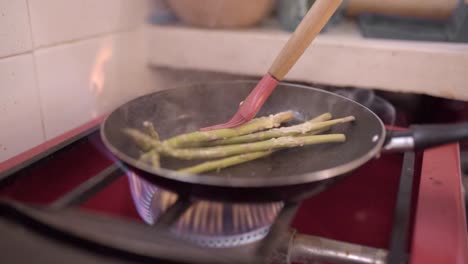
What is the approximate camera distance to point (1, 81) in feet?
1.92

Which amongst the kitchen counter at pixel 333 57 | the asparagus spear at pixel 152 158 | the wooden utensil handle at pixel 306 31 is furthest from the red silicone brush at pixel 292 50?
the kitchen counter at pixel 333 57

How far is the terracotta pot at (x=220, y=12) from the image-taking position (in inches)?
33.2

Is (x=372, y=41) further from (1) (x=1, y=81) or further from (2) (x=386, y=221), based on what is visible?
(1) (x=1, y=81)

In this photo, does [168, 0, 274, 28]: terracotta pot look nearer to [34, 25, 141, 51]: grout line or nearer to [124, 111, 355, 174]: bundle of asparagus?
[34, 25, 141, 51]: grout line

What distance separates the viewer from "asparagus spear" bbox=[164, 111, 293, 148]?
533mm

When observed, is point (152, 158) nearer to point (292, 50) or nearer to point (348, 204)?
point (292, 50)

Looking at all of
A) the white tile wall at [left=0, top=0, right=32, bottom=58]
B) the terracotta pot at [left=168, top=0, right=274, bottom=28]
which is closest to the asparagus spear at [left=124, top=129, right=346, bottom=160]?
the white tile wall at [left=0, top=0, right=32, bottom=58]

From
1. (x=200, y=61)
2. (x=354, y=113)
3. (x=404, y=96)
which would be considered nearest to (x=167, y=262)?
(x=354, y=113)

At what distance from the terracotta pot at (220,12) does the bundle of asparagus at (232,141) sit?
34cm

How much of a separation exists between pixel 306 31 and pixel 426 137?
0.67ft

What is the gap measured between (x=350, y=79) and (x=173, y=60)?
37 cm

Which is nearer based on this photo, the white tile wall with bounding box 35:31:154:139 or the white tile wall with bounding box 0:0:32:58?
the white tile wall with bounding box 0:0:32:58

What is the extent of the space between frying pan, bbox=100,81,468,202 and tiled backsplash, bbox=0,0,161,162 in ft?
0.54

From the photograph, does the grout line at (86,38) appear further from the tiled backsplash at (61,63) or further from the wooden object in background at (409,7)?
the wooden object in background at (409,7)
